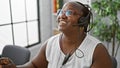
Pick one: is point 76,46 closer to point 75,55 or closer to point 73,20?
point 75,55

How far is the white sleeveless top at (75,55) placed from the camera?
113cm

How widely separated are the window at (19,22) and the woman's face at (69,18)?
1.90m

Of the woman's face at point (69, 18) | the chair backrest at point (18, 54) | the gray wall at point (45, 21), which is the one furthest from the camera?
the gray wall at point (45, 21)

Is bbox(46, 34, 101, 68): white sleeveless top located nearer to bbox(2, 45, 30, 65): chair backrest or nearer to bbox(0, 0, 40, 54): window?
bbox(2, 45, 30, 65): chair backrest

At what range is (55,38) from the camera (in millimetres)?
1279

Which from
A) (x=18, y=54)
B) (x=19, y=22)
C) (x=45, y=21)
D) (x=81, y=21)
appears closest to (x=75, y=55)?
(x=81, y=21)

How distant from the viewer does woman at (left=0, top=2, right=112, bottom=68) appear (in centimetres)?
112

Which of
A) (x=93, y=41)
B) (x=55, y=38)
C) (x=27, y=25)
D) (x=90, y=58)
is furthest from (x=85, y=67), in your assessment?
(x=27, y=25)

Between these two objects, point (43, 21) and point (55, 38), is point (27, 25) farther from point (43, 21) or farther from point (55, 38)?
point (55, 38)

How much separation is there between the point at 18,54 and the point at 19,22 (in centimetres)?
112

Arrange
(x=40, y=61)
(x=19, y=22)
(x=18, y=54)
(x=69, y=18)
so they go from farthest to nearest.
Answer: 1. (x=19, y=22)
2. (x=18, y=54)
3. (x=40, y=61)
4. (x=69, y=18)

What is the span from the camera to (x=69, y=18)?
3.68ft

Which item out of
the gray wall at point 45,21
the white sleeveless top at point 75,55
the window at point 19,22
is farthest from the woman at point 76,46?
the gray wall at point 45,21

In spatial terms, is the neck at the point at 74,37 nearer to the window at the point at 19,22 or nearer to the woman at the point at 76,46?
the woman at the point at 76,46
